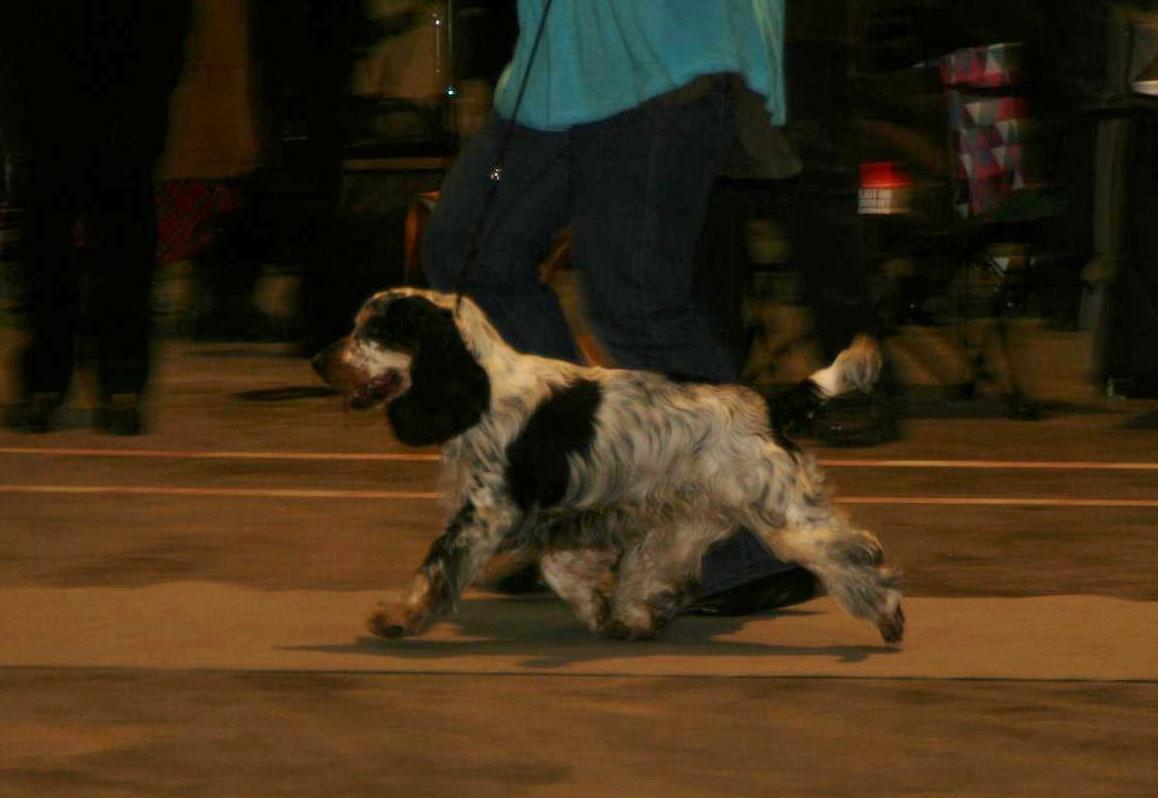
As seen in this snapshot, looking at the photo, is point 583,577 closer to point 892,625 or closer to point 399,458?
point 892,625

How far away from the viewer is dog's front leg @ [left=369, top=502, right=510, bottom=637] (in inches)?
223

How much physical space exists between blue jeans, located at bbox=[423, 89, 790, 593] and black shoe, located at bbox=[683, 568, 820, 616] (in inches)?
1.0

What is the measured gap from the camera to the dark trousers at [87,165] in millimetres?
8930

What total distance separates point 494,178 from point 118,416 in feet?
12.1

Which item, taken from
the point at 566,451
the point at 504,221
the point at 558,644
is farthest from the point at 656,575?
the point at 504,221

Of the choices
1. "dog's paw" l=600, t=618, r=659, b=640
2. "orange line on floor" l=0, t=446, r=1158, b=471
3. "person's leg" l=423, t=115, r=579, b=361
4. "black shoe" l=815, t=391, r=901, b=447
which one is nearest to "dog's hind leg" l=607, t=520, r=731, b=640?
"dog's paw" l=600, t=618, r=659, b=640

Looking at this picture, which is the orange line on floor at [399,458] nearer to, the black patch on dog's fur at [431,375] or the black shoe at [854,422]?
the black shoe at [854,422]

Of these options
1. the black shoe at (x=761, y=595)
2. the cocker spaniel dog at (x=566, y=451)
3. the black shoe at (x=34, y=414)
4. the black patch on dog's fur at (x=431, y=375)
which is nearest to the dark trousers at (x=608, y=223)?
the cocker spaniel dog at (x=566, y=451)

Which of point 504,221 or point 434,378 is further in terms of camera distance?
point 504,221

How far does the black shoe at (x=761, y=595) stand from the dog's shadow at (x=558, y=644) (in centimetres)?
3

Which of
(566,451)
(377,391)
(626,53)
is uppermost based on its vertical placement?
(626,53)

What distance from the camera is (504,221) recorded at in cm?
609

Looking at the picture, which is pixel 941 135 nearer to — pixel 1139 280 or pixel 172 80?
pixel 1139 280

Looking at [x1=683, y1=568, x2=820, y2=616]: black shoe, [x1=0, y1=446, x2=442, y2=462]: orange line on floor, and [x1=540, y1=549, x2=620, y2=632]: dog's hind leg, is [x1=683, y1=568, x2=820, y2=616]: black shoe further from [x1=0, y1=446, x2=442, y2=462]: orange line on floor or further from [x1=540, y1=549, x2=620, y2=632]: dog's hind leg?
[x1=0, y1=446, x2=442, y2=462]: orange line on floor
